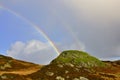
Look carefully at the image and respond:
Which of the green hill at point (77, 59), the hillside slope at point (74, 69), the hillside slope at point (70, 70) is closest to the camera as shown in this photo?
the hillside slope at point (70, 70)

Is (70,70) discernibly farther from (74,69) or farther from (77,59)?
(77,59)

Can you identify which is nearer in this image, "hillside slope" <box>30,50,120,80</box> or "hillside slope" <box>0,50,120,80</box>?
"hillside slope" <box>0,50,120,80</box>

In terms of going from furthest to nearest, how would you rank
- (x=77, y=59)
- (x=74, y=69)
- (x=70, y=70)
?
(x=77, y=59)
(x=74, y=69)
(x=70, y=70)

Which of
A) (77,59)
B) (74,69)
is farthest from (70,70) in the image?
(77,59)

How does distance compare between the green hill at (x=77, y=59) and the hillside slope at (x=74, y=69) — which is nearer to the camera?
the hillside slope at (x=74, y=69)

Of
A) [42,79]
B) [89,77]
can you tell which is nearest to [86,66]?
[89,77]

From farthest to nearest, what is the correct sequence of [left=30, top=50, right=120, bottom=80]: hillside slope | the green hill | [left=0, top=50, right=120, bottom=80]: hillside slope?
the green hill < [left=30, top=50, right=120, bottom=80]: hillside slope < [left=0, top=50, right=120, bottom=80]: hillside slope

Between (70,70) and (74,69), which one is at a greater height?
(74,69)

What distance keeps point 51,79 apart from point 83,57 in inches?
643

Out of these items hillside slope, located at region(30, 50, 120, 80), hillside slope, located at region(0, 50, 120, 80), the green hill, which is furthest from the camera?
the green hill

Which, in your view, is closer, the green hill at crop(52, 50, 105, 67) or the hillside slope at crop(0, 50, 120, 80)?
the hillside slope at crop(0, 50, 120, 80)

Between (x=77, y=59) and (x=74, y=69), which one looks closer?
(x=74, y=69)

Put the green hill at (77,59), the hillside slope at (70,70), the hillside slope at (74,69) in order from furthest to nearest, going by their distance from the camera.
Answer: the green hill at (77,59)
the hillside slope at (74,69)
the hillside slope at (70,70)

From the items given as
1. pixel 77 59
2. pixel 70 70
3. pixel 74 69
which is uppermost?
pixel 77 59
